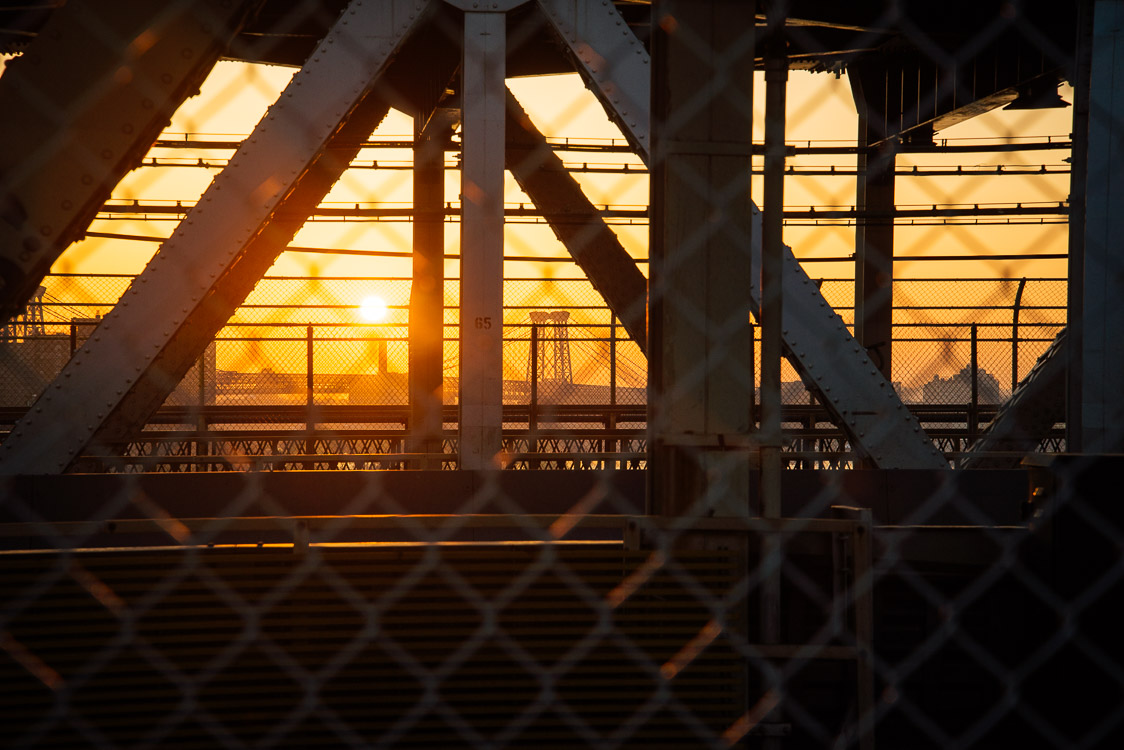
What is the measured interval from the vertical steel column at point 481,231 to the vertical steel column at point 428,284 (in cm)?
473

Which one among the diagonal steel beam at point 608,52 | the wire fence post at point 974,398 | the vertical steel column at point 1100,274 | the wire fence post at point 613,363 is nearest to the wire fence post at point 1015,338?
the wire fence post at point 974,398

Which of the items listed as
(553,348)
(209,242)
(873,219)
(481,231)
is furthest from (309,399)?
(873,219)

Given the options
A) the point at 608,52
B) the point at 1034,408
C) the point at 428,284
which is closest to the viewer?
the point at 608,52

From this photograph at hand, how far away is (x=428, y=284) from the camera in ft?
38.8

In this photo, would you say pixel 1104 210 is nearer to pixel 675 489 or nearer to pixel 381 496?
pixel 675 489

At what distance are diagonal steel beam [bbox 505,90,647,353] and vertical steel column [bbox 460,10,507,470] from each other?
245 cm

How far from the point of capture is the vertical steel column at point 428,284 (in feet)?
37.5

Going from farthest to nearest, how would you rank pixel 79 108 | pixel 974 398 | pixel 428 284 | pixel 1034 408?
pixel 974 398 < pixel 428 284 < pixel 1034 408 < pixel 79 108

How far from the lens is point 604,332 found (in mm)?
13312

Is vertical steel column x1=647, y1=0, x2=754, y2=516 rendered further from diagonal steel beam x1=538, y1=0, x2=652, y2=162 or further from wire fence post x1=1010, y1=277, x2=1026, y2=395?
wire fence post x1=1010, y1=277, x2=1026, y2=395

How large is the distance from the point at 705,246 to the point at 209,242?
443cm

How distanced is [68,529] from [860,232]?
44.6 feet

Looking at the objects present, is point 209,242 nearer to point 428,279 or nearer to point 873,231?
point 428,279

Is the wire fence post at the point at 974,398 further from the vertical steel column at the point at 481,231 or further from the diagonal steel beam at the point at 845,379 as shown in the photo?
the vertical steel column at the point at 481,231
